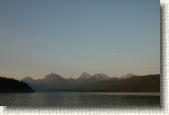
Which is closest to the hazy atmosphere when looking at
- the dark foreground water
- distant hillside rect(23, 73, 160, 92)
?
distant hillside rect(23, 73, 160, 92)

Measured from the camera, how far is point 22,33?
3.21 meters

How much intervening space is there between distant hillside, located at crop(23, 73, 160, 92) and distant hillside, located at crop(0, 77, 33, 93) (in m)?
0.05

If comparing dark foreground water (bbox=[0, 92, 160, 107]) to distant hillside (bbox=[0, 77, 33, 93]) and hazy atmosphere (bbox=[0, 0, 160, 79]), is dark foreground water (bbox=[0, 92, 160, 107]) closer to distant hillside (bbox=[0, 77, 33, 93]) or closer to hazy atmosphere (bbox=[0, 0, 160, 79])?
distant hillside (bbox=[0, 77, 33, 93])

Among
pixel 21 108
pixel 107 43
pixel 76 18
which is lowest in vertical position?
pixel 21 108

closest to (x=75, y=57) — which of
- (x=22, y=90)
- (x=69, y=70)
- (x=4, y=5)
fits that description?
(x=69, y=70)

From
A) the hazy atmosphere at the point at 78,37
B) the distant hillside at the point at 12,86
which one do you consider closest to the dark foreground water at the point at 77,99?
the distant hillside at the point at 12,86

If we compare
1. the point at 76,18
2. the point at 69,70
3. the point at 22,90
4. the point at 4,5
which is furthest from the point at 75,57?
the point at 4,5

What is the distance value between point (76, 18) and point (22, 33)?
1.65ft

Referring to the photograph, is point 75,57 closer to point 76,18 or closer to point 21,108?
point 76,18

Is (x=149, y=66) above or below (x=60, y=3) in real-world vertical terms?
below

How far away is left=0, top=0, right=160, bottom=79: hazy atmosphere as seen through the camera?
3.20 metres

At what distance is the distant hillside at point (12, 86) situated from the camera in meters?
3.17

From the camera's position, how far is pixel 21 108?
3.21 m

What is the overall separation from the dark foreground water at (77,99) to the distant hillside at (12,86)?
0.04 m
